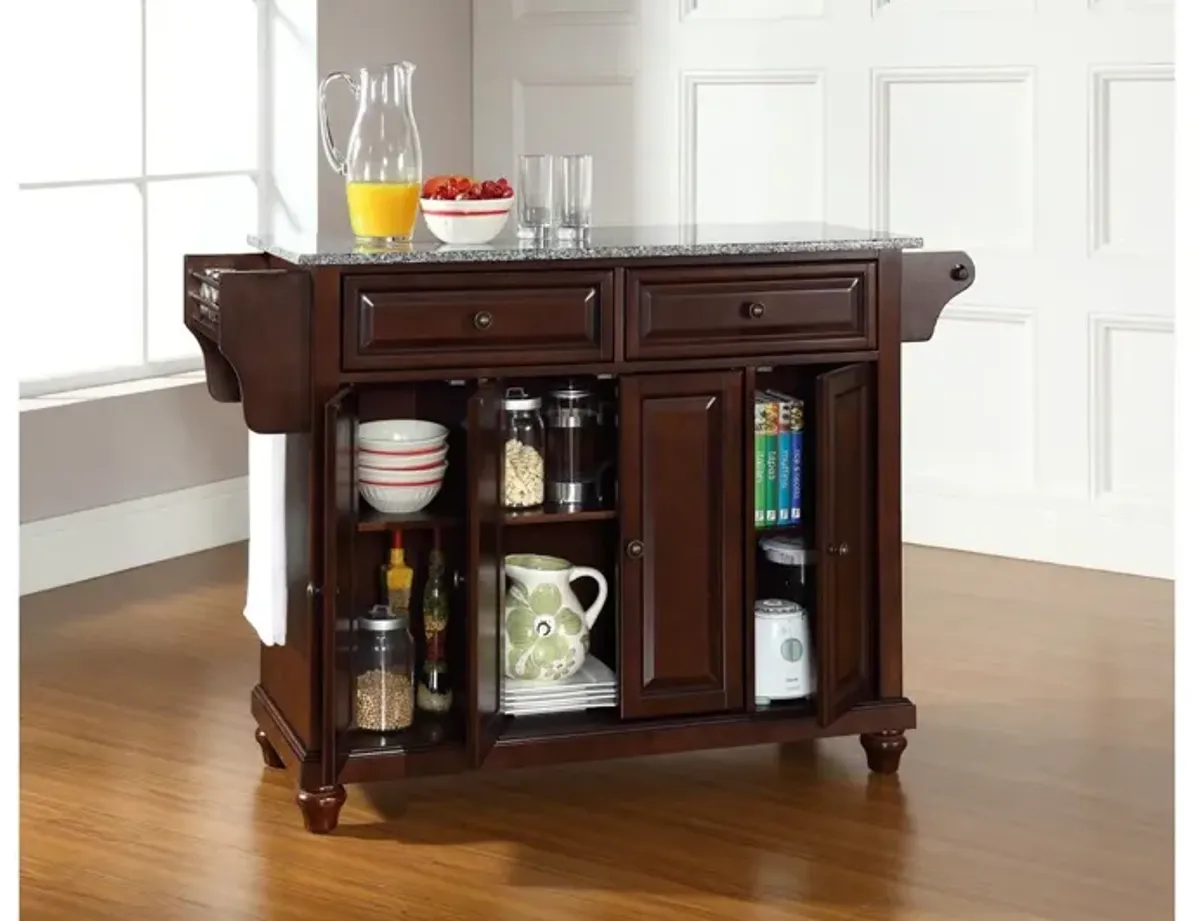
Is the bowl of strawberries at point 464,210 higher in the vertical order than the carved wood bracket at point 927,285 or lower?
higher

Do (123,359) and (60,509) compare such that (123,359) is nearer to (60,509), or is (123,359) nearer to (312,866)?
(60,509)

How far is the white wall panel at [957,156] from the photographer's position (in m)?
4.67

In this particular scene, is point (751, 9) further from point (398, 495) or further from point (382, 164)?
point (398, 495)

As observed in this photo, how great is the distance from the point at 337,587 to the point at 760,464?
0.71 meters

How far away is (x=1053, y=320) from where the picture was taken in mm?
4641

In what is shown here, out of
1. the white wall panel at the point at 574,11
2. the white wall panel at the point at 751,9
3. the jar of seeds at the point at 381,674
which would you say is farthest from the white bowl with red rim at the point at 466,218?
the white wall panel at the point at 574,11

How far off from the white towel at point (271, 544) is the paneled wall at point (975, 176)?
227 cm

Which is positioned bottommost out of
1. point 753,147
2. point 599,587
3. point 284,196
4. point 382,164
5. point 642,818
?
point 642,818

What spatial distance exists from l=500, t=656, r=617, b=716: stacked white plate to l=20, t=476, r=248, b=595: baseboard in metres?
1.80

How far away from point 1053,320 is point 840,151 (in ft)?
2.41

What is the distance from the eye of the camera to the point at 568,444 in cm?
289

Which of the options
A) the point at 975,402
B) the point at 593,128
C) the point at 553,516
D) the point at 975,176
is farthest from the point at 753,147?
the point at 553,516

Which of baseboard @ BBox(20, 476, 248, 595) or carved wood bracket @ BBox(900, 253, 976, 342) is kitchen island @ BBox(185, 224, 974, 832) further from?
baseboard @ BBox(20, 476, 248, 595)

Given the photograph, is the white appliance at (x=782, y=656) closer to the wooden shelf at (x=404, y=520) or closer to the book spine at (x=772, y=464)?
the book spine at (x=772, y=464)
